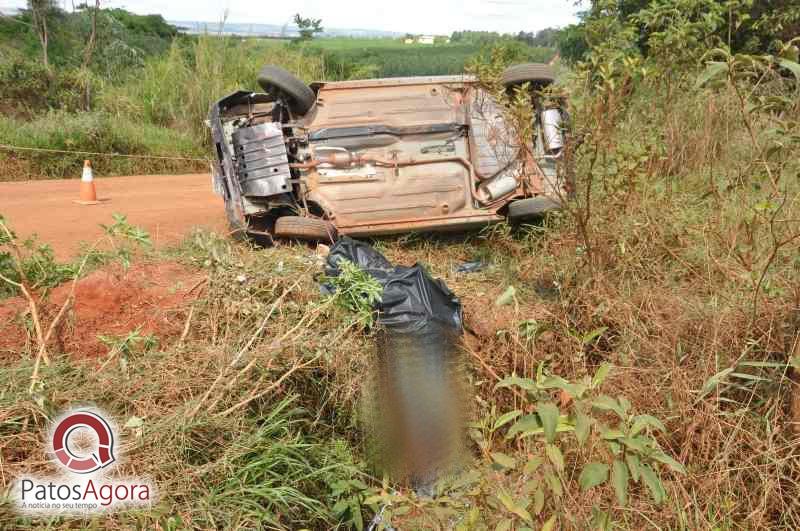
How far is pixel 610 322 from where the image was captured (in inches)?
152

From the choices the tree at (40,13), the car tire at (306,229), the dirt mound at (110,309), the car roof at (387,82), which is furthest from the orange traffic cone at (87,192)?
the tree at (40,13)

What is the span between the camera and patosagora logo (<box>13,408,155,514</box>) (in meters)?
2.56

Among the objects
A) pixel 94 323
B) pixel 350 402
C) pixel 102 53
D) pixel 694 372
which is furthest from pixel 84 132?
pixel 694 372

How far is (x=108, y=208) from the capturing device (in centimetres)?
827

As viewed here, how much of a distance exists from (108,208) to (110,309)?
4.97m

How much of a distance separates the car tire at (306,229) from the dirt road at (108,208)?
1106 mm

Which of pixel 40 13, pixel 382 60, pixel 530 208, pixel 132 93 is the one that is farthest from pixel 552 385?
pixel 382 60

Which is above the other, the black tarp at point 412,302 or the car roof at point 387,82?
the car roof at point 387,82

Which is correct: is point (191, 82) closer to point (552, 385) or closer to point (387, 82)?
point (387, 82)

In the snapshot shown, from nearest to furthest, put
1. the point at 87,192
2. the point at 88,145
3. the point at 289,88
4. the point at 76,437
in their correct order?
1. the point at 76,437
2. the point at 289,88
3. the point at 87,192
4. the point at 88,145

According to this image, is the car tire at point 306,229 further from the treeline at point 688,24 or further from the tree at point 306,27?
the tree at point 306,27

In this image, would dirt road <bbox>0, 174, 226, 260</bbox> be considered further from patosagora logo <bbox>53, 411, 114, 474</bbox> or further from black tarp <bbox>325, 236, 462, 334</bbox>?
patosagora logo <bbox>53, 411, 114, 474</bbox>

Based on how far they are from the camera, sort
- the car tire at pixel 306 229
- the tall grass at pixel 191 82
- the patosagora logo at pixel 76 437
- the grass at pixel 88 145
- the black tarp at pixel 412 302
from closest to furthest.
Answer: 1. the patosagora logo at pixel 76 437
2. the black tarp at pixel 412 302
3. the car tire at pixel 306 229
4. the grass at pixel 88 145
5. the tall grass at pixel 191 82

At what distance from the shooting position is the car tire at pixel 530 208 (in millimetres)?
5426
